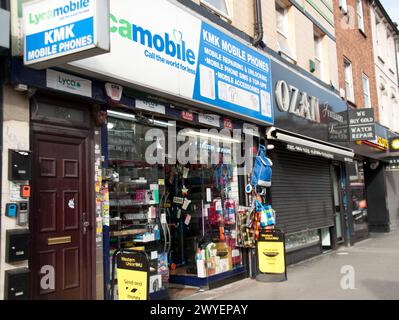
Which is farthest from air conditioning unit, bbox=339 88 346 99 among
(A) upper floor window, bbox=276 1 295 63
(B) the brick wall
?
(A) upper floor window, bbox=276 1 295 63

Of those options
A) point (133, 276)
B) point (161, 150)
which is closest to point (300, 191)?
point (161, 150)

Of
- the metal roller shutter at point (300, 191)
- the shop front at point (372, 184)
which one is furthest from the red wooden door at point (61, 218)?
the shop front at point (372, 184)

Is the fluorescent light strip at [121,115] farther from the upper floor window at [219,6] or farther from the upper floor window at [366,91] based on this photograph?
the upper floor window at [366,91]

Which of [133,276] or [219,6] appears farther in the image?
[219,6]

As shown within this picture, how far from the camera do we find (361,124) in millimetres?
13578

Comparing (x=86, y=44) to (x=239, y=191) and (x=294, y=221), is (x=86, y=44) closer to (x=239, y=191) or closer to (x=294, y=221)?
(x=239, y=191)

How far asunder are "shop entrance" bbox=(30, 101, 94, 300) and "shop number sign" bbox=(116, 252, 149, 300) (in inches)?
35.3

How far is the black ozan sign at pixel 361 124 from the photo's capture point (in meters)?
13.3

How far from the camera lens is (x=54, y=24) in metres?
4.37

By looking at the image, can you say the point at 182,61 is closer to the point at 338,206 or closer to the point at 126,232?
the point at 126,232

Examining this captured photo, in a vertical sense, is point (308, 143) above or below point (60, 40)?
below

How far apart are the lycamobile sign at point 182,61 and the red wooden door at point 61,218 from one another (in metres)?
1.01

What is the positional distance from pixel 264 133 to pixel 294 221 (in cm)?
243

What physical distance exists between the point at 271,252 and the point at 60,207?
14.4ft
